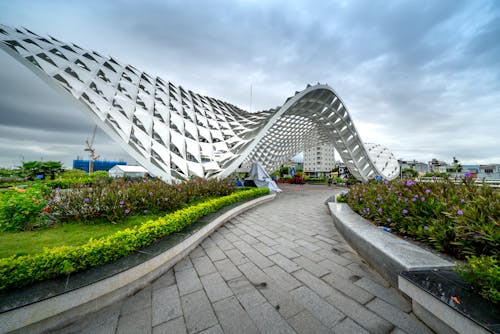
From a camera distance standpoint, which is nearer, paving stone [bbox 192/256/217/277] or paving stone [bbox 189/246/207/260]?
paving stone [bbox 192/256/217/277]

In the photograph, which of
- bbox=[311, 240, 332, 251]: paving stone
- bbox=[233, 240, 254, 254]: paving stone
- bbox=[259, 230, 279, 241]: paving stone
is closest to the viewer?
bbox=[233, 240, 254, 254]: paving stone

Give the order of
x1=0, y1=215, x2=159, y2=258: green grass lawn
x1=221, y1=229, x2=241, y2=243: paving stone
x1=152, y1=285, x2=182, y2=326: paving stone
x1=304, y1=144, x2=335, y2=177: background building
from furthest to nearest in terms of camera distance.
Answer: x1=304, y1=144, x2=335, y2=177: background building < x1=221, y1=229, x2=241, y2=243: paving stone < x1=0, y1=215, x2=159, y2=258: green grass lawn < x1=152, y1=285, x2=182, y2=326: paving stone

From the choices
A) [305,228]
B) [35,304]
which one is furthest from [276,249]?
[35,304]

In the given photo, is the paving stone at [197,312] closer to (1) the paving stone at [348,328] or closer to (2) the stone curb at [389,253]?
(1) the paving stone at [348,328]

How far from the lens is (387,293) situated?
245 centimetres

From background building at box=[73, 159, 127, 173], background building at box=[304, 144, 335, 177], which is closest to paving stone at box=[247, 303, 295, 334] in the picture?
background building at box=[73, 159, 127, 173]

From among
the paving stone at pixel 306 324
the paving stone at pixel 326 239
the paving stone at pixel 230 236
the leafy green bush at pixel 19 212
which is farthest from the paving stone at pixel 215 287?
the leafy green bush at pixel 19 212

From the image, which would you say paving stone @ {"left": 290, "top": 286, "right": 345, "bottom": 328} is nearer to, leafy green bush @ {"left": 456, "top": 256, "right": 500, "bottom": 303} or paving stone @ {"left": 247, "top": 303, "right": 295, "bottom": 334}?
paving stone @ {"left": 247, "top": 303, "right": 295, "bottom": 334}

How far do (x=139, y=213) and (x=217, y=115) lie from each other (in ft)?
53.6

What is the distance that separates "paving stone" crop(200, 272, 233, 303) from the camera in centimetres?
244

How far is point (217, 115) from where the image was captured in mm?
19672

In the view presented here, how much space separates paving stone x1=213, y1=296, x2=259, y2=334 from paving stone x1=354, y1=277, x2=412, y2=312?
177cm

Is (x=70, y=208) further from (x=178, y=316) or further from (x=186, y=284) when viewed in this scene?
(x=178, y=316)

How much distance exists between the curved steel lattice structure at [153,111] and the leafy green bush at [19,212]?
6.17 m
